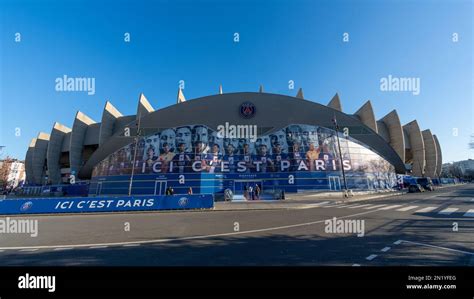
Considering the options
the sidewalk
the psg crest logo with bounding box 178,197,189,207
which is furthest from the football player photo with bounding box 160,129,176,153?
the psg crest logo with bounding box 178,197,189,207

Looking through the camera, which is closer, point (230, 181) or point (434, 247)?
point (434, 247)

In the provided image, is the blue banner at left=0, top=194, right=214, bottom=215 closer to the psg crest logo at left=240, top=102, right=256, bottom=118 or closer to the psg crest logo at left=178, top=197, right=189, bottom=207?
the psg crest logo at left=178, top=197, right=189, bottom=207

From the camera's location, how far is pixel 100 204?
63.5ft

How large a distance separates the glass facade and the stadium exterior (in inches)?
6.1

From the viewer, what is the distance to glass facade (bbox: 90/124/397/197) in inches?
1407

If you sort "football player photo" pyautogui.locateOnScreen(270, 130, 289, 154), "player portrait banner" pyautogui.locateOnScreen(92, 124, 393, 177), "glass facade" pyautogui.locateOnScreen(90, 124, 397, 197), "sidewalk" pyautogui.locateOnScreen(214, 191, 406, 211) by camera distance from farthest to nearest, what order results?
"football player photo" pyautogui.locateOnScreen(270, 130, 289, 154) → "player portrait banner" pyautogui.locateOnScreen(92, 124, 393, 177) → "glass facade" pyautogui.locateOnScreen(90, 124, 397, 197) → "sidewalk" pyautogui.locateOnScreen(214, 191, 406, 211)

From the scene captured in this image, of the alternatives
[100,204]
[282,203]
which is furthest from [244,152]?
[100,204]

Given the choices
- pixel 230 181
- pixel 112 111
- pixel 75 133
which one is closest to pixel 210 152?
pixel 230 181
